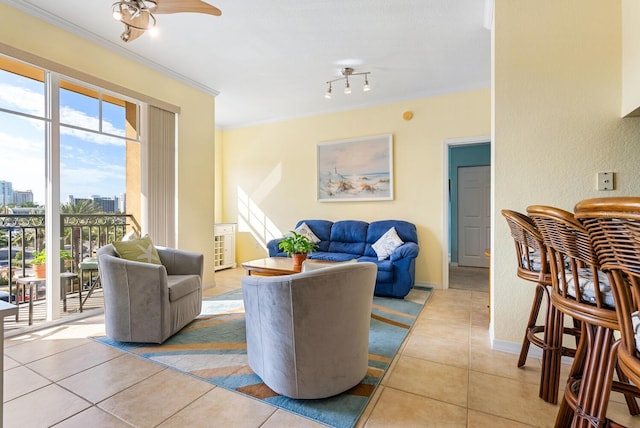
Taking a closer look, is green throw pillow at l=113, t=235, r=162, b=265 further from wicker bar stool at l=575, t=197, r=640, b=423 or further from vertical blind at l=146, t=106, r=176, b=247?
wicker bar stool at l=575, t=197, r=640, b=423

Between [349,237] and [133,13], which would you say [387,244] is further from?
[133,13]

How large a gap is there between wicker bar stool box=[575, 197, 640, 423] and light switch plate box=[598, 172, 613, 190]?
1.52 metres

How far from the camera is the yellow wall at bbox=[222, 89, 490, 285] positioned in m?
4.24

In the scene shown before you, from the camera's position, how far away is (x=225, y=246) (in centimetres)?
547

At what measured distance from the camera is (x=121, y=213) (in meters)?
3.53

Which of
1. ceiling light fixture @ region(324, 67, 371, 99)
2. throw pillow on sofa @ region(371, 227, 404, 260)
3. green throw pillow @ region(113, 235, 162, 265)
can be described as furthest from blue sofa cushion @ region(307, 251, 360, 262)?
ceiling light fixture @ region(324, 67, 371, 99)

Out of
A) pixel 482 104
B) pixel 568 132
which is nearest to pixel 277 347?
pixel 568 132

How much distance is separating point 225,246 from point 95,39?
3.46 m

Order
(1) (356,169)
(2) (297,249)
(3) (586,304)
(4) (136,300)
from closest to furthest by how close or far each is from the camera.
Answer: (3) (586,304), (4) (136,300), (2) (297,249), (1) (356,169)

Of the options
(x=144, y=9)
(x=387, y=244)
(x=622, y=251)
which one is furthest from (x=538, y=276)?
(x=144, y=9)

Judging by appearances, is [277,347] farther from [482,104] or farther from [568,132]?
[482,104]

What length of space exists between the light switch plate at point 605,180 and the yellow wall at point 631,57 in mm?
400

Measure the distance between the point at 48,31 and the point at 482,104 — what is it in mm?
4825

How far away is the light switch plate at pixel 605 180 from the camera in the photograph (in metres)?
2.01
